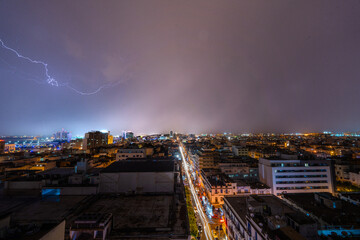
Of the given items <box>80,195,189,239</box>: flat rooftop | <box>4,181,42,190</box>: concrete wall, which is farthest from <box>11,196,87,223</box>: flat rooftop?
<box>4,181,42,190</box>: concrete wall

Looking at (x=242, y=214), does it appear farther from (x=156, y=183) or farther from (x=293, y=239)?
(x=156, y=183)

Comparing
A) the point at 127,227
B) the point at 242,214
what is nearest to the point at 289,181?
the point at 242,214

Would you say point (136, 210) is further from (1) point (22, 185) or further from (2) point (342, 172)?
(2) point (342, 172)

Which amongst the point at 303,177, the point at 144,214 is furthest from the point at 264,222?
the point at 303,177

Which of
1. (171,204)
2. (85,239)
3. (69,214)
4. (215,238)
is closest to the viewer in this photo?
(85,239)

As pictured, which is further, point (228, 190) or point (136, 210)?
point (228, 190)

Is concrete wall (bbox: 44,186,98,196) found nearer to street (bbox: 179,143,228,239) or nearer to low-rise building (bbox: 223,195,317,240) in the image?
street (bbox: 179,143,228,239)

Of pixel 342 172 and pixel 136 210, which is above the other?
pixel 136 210

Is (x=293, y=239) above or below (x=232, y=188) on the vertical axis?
above

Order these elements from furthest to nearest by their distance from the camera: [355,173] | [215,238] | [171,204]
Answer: [355,173] < [215,238] < [171,204]
